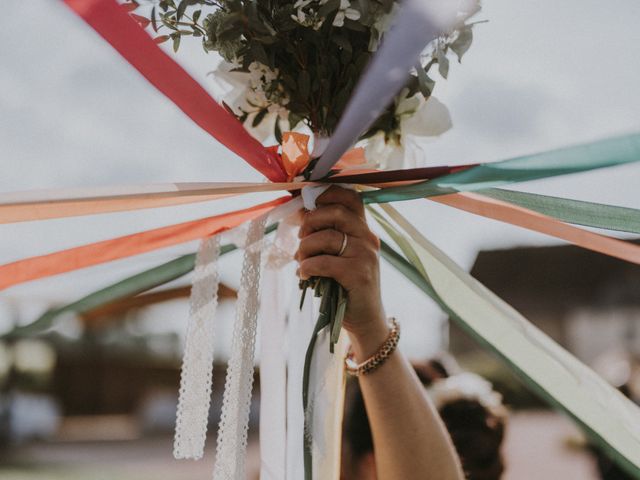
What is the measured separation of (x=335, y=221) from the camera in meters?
1.42

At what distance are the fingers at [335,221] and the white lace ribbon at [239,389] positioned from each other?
27 centimetres

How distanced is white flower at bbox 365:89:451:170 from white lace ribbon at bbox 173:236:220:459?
1.68 feet

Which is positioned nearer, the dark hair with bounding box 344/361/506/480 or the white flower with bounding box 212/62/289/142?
the white flower with bounding box 212/62/289/142

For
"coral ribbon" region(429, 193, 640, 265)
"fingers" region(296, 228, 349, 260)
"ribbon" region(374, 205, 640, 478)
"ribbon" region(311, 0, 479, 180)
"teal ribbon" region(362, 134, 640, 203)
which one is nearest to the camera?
"ribbon" region(311, 0, 479, 180)

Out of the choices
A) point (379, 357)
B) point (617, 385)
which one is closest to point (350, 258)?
point (379, 357)

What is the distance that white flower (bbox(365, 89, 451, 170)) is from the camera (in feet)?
5.01

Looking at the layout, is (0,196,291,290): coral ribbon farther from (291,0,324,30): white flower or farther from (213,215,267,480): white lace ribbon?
(291,0,324,30): white flower

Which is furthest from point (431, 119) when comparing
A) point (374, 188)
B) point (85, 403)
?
point (85, 403)

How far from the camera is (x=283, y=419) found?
5.59 ft

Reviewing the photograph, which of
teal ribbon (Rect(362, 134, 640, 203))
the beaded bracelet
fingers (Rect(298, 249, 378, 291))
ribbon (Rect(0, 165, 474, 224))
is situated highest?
ribbon (Rect(0, 165, 474, 224))

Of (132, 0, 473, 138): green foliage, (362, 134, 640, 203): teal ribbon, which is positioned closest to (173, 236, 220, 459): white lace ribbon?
(132, 0, 473, 138): green foliage

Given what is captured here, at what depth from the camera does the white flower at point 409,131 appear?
5.01 ft

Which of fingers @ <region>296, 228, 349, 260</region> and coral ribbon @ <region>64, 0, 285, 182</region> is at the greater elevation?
coral ribbon @ <region>64, 0, 285, 182</region>

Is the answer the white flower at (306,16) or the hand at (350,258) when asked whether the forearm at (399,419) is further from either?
the white flower at (306,16)
